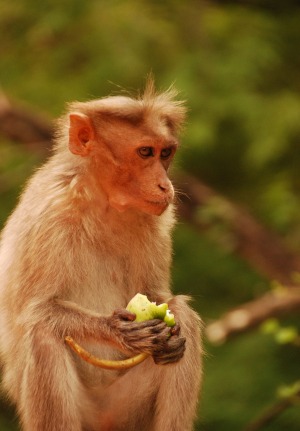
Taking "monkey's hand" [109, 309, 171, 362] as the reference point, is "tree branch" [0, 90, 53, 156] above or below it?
below

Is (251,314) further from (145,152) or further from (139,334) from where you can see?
(139,334)

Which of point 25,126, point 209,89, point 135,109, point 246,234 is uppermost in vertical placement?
point 135,109

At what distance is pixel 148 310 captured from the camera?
20.6ft

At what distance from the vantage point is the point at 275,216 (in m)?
12.6

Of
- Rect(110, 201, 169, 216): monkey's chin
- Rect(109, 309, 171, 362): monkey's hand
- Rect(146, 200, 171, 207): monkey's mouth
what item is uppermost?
Rect(146, 200, 171, 207): monkey's mouth

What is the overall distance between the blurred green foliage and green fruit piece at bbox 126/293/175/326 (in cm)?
570

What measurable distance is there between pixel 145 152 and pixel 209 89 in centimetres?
639

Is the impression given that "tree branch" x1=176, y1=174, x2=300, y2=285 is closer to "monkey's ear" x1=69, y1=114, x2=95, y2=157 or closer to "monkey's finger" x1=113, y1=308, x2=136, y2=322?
"monkey's ear" x1=69, y1=114, x2=95, y2=157

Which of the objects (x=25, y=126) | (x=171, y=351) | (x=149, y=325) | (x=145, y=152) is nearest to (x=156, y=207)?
(x=145, y=152)

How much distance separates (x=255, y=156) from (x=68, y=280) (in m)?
5.98

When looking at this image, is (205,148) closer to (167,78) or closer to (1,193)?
(167,78)

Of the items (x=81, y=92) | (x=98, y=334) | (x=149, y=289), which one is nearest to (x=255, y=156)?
(x=81, y=92)

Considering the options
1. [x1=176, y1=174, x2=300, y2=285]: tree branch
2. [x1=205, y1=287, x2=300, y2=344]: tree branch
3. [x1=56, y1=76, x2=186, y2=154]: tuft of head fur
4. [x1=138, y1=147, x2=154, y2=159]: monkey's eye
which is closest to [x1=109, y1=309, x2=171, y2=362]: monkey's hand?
[x1=138, y1=147, x2=154, y2=159]: monkey's eye

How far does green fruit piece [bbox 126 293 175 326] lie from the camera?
20.5 feet
